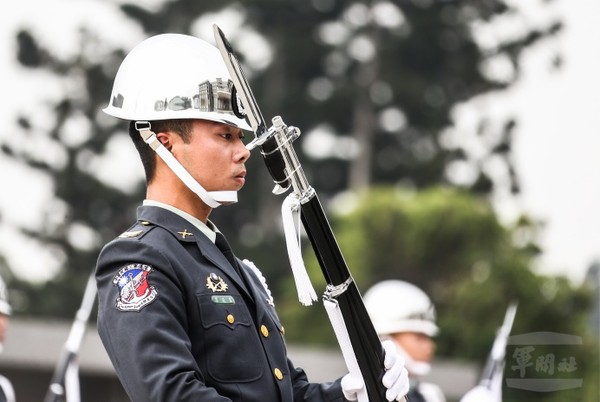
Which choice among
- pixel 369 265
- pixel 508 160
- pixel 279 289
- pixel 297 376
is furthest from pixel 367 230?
pixel 297 376

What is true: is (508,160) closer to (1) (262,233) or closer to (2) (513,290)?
(1) (262,233)

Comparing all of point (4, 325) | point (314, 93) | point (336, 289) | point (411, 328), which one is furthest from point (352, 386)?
point (314, 93)

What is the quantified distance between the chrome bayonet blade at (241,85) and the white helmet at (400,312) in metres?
5.11

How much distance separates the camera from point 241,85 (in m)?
3.76

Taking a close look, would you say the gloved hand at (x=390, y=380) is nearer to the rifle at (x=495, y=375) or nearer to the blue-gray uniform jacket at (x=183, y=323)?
the blue-gray uniform jacket at (x=183, y=323)

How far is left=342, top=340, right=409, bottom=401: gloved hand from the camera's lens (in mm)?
3793

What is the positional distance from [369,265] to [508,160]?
7559mm

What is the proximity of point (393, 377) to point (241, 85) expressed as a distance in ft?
2.93

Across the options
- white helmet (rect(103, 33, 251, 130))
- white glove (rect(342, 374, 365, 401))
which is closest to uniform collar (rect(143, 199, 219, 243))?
white helmet (rect(103, 33, 251, 130))

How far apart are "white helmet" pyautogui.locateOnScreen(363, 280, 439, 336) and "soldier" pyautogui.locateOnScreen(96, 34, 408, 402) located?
4856mm

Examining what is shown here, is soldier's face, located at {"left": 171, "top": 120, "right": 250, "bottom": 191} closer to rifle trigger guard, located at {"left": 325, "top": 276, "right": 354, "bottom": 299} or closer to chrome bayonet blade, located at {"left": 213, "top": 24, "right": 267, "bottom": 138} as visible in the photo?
chrome bayonet blade, located at {"left": 213, "top": 24, "right": 267, "bottom": 138}

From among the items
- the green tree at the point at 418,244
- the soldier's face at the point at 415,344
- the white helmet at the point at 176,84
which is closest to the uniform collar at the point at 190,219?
the white helmet at the point at 176,84

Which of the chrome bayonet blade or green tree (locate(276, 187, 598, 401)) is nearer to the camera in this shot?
the chrome bayonet blade

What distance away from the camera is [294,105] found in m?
37.5
